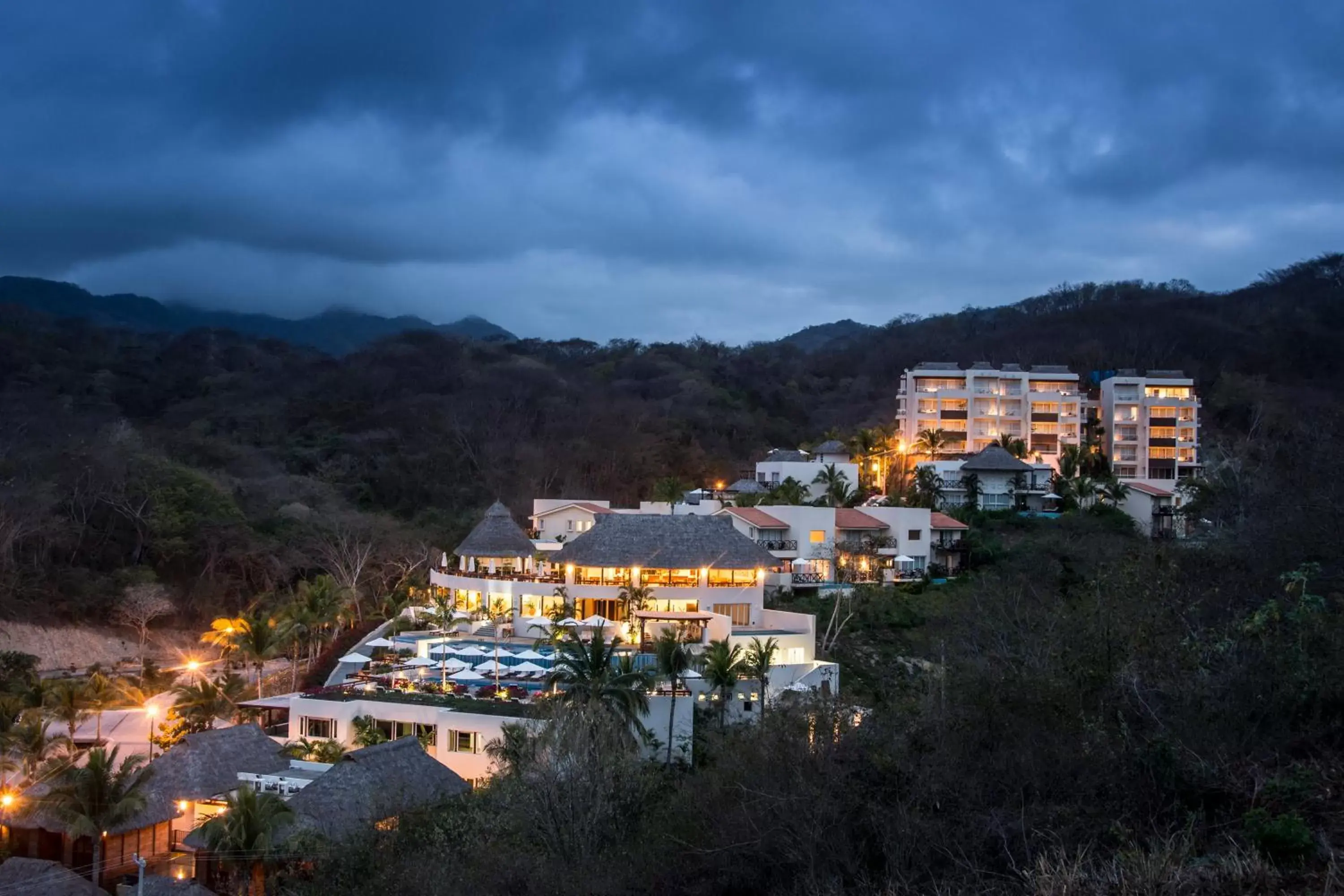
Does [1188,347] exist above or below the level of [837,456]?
above

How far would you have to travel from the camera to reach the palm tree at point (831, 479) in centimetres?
4734

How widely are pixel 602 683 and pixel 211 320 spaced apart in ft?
518

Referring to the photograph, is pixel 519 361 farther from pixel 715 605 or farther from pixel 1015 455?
pixel 715 605

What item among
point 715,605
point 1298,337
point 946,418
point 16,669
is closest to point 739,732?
point 715,605

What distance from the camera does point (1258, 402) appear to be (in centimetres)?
5822

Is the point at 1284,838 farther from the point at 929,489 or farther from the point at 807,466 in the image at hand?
the point at 807,466

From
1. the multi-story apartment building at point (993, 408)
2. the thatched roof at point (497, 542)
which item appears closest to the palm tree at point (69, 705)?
the thatched roof at point (497, 542)

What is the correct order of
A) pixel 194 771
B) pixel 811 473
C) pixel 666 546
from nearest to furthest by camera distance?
1. pixel 194 771
2. pixel 666 546
3. pixel 811 473

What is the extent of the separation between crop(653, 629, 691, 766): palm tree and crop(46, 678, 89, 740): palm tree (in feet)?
46.4

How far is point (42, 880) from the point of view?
19.2 meters

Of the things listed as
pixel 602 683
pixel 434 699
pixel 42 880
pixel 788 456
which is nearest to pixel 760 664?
pixel 602 683

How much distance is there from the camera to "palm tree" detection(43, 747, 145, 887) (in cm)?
2039

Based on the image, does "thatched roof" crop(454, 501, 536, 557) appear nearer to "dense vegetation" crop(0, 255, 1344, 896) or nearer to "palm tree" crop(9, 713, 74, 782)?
"dense vegetation" crop(0, 255, 1344, 896)

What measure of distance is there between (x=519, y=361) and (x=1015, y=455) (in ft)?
140
